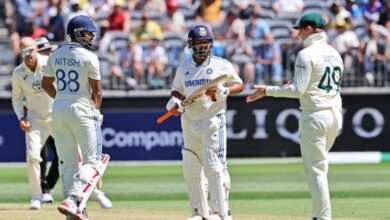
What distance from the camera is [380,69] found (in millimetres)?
23312

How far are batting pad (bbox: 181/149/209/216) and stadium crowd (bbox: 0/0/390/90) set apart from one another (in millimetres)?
11608

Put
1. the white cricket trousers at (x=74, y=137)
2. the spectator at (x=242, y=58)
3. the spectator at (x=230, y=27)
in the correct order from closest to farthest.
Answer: the white cricket trousers at (x=74, y=137)
the spectator at (x=242, y=58)
the spectator at (x=230, y=27)

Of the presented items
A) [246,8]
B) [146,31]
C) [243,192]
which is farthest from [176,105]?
[246,8]

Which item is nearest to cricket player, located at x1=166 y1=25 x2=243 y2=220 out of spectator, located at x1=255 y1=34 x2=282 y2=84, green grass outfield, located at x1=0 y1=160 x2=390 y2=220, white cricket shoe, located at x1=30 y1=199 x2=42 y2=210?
green grass outfield, located at x1=0 y1=160 x2=390 y2=220

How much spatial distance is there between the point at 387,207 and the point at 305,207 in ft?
3.55

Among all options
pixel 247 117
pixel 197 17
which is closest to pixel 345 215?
pixel 247 117

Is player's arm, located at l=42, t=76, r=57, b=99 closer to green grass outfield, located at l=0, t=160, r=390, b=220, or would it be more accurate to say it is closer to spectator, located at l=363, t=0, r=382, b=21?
green grass outfield, located at l=0, t=160, r=390, b=220

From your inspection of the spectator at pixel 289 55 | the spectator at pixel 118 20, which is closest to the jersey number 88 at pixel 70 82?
the spectator at pixel 289 55

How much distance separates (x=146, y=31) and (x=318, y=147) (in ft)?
45.9

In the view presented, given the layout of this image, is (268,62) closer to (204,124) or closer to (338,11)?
(338,11)

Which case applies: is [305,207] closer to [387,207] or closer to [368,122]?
[387,207]

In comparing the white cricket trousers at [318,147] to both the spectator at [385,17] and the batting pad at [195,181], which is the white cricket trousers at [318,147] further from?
the spectator at [385,17]

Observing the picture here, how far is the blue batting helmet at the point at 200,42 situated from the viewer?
446 inches

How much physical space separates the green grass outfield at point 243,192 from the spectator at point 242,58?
74.8 inches
